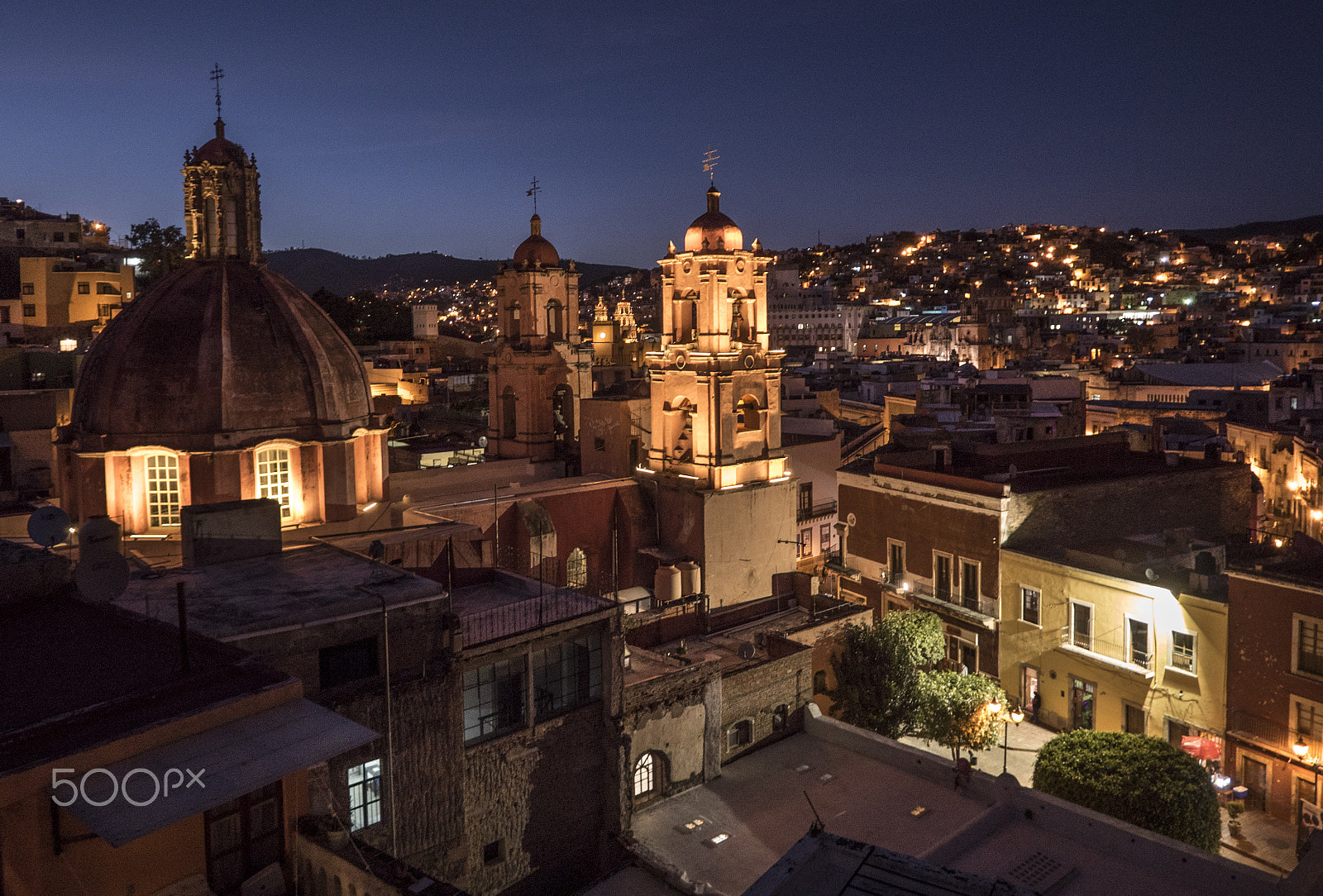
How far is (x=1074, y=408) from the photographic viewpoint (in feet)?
176

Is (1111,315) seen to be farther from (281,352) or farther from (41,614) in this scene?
(41,614)

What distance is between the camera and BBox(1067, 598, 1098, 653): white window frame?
82.1ft

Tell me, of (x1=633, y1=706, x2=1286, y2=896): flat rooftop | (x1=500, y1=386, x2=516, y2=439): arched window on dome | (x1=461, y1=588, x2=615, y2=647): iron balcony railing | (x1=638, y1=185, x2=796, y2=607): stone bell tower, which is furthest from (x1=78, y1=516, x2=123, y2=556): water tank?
(x1=500, y1=386, x2=516, y2=439): arched window on dome

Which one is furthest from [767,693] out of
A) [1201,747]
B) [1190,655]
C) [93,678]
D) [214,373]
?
[93,678]

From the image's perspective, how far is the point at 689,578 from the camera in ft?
88.4

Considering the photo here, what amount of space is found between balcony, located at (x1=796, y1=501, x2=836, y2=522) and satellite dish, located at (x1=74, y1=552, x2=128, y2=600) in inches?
1036

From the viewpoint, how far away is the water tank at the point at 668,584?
2677 centimetres

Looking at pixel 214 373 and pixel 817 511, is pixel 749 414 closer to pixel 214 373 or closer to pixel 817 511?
pixel 817 511

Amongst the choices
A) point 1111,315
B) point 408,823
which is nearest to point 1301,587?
point 408,823

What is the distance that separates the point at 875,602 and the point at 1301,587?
1211 centimetres

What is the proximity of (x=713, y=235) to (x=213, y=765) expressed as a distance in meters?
22.5

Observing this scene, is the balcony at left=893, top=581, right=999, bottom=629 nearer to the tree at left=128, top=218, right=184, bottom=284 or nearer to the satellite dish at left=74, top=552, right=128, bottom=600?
the satellite dish at left=74, top=552, right=128, bottom=600

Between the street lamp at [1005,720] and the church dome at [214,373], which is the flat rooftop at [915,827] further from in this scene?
the church dome at [214,373]

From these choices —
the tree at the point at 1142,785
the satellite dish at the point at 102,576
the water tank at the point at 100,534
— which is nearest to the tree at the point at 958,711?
the tree at the point at 1142,785
